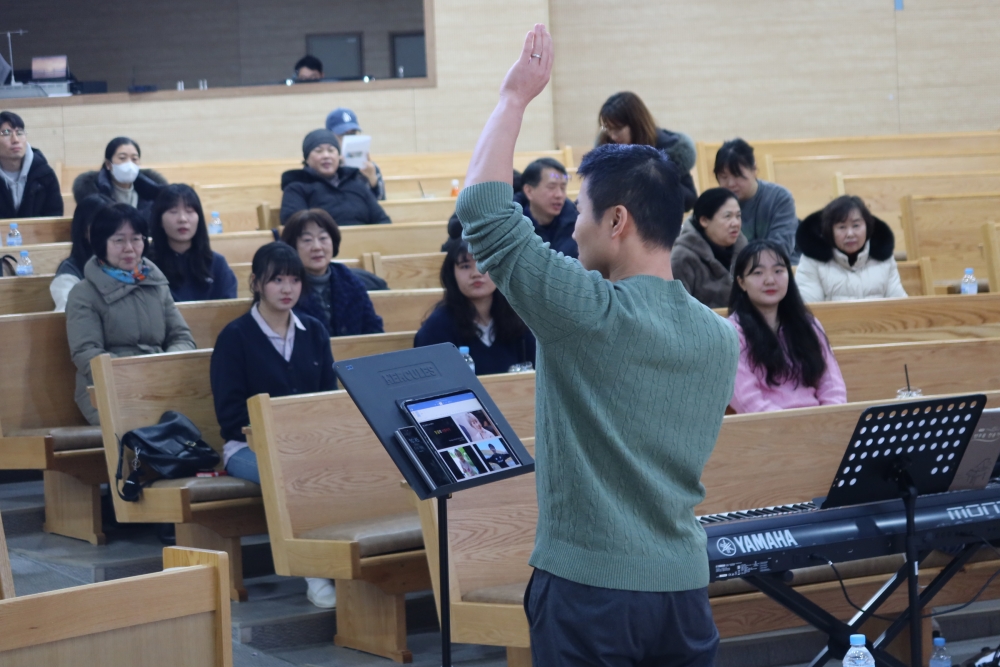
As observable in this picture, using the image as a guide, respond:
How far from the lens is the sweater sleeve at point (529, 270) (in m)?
1.29

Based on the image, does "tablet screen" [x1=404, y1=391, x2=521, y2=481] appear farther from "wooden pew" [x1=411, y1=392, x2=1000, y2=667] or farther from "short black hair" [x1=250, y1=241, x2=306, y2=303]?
"short black hair" [x1=250, y1=241, x2=306, y2=303]

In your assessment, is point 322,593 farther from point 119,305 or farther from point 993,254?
point 993,254

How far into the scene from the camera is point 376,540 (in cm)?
289

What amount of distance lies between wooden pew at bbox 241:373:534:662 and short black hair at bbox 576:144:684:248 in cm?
167

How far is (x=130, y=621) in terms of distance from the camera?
4.56 ft

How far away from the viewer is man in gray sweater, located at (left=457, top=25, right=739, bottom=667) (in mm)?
1311

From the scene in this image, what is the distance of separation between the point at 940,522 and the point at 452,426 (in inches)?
44.7

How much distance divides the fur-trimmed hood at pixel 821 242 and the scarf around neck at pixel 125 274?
2.49 metres

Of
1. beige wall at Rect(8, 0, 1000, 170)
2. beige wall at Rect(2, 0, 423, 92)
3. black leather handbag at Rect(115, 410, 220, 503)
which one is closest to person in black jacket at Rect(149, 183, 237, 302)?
black leather handbag at Rect(115, 410, 220, 503)

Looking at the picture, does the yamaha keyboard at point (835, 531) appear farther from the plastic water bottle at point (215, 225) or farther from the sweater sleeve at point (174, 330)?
the plastic water bottle at point (215, 225)

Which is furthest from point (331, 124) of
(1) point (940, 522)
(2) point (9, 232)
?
(1) point (940, 522)

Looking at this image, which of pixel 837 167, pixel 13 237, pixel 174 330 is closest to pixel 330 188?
pixel 13 237

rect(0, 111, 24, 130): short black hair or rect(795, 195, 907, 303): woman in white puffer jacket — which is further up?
rect(0, 111, 24, 130): short black hair

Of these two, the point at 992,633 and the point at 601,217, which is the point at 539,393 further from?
the point at 992,633
